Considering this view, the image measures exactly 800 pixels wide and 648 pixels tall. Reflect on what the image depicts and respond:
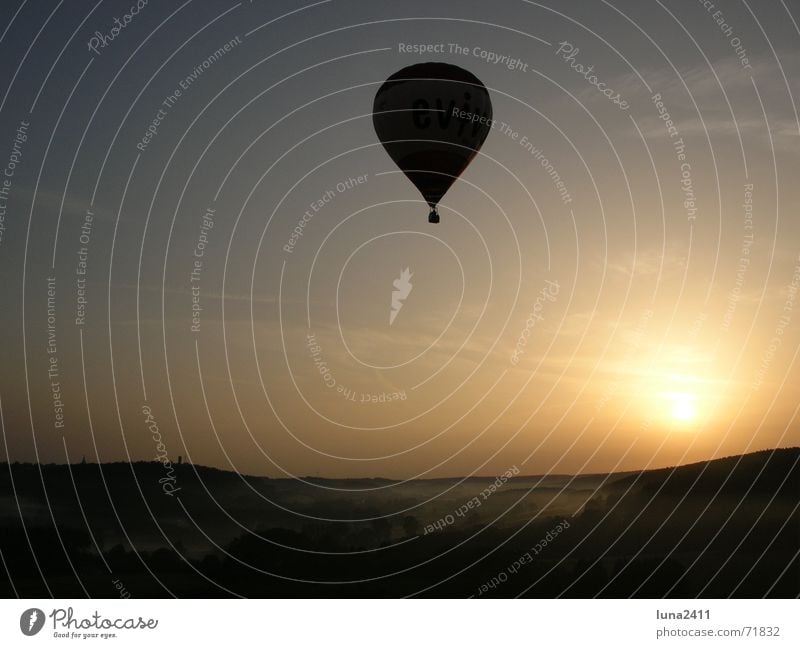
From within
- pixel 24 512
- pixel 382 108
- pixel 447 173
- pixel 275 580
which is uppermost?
pixel 382 108

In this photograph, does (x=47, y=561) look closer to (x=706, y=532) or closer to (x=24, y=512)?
(x=24, y=512)

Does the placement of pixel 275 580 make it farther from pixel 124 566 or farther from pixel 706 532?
pixel 706 532

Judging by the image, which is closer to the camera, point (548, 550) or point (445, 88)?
point (445, 88)

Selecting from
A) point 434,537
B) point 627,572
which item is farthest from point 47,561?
point 627,572

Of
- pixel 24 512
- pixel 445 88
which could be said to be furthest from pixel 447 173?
pixel 24 512

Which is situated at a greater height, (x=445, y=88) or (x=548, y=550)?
(x=445, y=88)
